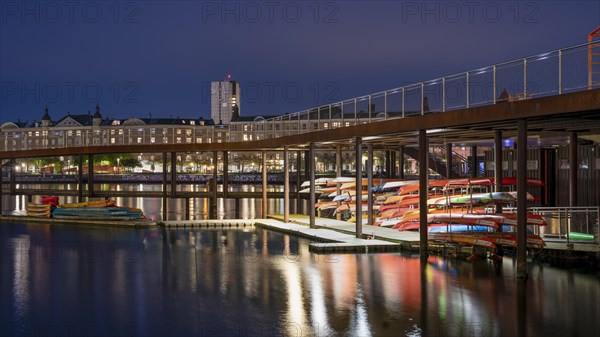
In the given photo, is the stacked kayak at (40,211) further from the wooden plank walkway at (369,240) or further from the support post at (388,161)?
the support post at (388,161)

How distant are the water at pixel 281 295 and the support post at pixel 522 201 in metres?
0.65

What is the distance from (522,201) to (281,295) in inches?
307

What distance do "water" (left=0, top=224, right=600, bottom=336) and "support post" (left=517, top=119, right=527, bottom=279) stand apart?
0.65 m

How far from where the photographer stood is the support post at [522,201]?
21234 millimetres

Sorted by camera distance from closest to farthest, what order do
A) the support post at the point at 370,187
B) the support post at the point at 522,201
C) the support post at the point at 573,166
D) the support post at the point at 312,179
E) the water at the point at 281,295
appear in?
the water at the point at 281,295 < the support post at the point at 522,201 < the support post at the point at 573,166 < the support post at the point at 312,179 < the support post at the point at 370,187

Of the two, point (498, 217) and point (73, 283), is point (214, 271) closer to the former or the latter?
point (73, 283)

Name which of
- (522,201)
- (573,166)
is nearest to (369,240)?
(573,166)

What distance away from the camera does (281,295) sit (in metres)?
19.8

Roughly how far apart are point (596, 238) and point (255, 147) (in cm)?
2384

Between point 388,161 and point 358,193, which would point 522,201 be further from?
point 388,161

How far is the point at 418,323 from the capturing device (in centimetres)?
1634

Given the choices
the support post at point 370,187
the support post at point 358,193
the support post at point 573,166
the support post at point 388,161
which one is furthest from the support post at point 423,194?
the support post at point 388,161

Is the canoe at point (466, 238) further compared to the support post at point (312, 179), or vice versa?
the support post at point (312, 179)

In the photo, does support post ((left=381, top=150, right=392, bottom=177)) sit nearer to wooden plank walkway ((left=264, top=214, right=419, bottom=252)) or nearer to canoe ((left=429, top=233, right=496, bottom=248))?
wooden plank walkway ((left=264, top=214, right=419, bottom=252))
